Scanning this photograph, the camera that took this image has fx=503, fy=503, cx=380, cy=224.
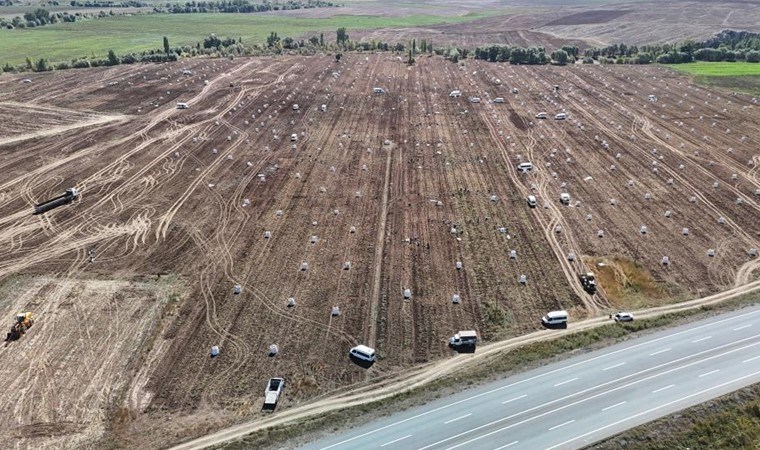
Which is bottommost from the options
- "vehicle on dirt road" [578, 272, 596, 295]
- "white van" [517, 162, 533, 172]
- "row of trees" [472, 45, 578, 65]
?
"vehicle on dirt road" [578, 272, 596, 295]

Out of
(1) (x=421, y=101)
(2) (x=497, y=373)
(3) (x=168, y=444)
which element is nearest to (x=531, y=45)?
(1) (x=421, y=101)

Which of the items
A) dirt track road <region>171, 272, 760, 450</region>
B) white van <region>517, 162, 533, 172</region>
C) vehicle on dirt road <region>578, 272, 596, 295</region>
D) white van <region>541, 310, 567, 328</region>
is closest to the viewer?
dirt track road <region>171, 272, 760, 450</region>

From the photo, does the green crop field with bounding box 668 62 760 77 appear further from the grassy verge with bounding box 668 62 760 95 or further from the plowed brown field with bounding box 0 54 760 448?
the plowed brown field with bounding box 0 54 760 448

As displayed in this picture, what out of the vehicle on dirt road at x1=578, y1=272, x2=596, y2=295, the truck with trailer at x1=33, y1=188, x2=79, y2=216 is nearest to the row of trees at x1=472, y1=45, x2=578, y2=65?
the vehicle on dirt road at x1=578, y1=272, x2=596, y2=295

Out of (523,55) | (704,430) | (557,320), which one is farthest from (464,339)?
(523,55)

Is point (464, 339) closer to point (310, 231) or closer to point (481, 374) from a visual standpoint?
point (481, 374)
